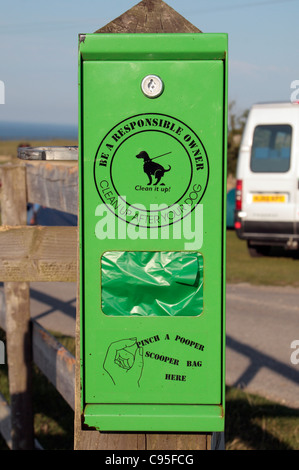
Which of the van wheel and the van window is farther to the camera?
the van wheel

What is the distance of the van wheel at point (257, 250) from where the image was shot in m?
12.0

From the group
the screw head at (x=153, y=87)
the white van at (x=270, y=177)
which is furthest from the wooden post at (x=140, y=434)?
the white van at (x=270, y=177)

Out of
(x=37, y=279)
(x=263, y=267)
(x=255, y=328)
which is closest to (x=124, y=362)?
(x=37, y=279)

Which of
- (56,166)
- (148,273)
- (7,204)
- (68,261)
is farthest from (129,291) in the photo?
(7,204)

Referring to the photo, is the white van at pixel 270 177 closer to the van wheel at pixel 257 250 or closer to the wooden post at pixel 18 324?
the van wheel at pixel 257 250

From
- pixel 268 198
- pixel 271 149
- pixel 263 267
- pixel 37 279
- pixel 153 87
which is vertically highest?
pixel 271 149

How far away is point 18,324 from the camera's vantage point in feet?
10.7

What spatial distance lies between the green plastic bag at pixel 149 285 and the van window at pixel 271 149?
9828 mm

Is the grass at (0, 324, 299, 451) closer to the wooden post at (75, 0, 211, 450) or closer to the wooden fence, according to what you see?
the wooden fence

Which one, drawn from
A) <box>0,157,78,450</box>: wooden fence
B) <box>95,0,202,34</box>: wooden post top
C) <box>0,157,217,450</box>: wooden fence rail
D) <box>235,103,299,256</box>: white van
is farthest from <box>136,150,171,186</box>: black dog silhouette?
<box>235,103,299,256</box>: white van

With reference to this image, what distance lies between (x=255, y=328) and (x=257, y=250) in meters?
5.15

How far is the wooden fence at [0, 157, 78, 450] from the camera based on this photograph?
7.50 ft

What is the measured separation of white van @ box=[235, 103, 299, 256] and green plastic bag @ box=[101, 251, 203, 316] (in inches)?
379

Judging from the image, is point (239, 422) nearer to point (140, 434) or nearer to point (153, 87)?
point (140, 434)
